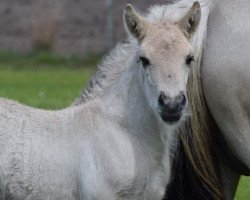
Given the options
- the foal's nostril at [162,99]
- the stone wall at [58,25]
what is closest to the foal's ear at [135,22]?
the foal's nostril at [162,99]

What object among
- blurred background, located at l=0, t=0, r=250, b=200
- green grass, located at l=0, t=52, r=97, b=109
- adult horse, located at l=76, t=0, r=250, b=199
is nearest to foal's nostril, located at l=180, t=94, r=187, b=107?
adult horse, located at l=76, t=0, r=250, b=199

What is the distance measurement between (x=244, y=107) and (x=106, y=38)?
1494 cm

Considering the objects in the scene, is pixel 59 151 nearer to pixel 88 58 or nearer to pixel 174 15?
pixel 174 15

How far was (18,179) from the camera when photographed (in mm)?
6727

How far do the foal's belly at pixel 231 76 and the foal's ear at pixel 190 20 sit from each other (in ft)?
1.70

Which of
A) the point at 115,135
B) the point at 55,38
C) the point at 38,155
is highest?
the point at 55,38

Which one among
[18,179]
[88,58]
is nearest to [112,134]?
[18,179]

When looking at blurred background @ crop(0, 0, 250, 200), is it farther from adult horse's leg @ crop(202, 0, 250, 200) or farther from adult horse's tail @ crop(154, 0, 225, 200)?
adult horse's leg @ crop(202, 0, 250, 200)

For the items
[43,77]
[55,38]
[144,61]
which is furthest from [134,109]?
[55,38]

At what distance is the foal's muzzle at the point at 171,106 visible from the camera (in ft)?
21.1

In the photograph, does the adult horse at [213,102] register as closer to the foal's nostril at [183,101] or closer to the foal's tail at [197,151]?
the foal's tail at [197,151]

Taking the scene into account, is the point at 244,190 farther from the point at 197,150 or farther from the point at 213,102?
the point at 213,102

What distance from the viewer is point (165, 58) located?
664cm

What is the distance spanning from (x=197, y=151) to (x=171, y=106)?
110cm
